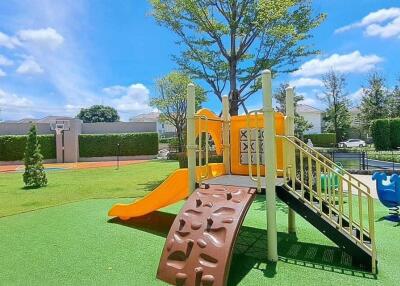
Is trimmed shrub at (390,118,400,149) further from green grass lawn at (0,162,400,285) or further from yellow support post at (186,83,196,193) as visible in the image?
yellow support post at (186,83,196,193)

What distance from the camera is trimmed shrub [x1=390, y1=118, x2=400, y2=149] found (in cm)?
2716

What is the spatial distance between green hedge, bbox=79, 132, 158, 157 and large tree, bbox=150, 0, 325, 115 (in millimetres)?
16513

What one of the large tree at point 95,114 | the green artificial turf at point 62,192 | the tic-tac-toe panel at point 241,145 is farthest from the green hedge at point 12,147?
the large tree at point 95,114

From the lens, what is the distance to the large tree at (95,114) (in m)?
68.0

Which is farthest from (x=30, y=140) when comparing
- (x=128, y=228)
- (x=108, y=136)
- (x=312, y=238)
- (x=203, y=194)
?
(x=108, y=136)

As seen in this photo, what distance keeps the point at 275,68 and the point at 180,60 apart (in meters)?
4.09

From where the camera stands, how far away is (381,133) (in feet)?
88.9

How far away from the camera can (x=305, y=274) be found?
161 inches

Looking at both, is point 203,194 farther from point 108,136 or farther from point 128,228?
point 108,136

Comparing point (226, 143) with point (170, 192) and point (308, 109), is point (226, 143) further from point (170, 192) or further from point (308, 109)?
point (308, 109)

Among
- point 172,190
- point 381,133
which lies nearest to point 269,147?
point 172,190

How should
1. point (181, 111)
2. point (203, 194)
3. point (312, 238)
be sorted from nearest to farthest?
1. point (203, 194)
2. point (312, 238)
3. point (181, 111)

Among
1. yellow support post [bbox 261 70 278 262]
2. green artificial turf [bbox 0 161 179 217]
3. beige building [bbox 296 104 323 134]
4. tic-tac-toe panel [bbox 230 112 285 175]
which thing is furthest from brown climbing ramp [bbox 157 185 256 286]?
beige building [bbox 296 104 323 134]

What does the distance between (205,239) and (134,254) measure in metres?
1.61
